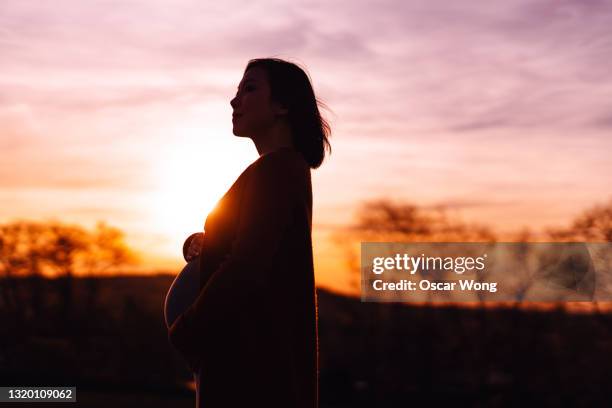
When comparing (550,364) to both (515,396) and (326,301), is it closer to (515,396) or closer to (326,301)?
(515,396)

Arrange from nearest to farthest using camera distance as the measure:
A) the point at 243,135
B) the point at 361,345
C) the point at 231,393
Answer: the point at 231,393 < the point at 243,135 < the point at 361,345

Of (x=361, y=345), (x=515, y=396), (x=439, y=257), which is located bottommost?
(x=515, y=396)

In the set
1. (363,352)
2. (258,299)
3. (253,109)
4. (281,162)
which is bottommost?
(258,299)

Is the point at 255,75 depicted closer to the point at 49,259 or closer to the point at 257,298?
the point at 257,298

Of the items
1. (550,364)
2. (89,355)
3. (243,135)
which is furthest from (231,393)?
(89,355)

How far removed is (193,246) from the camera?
2805 millimetres

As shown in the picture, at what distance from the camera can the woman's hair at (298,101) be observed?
2662 millimetres

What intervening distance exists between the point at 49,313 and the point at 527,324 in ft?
50.9

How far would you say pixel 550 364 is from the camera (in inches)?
869

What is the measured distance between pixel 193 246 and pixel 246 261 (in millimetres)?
652

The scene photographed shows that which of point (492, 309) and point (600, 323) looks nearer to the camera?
point (600, 323)

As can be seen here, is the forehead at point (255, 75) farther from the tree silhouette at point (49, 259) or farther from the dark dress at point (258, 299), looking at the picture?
the tree silhouette at point (49, 259)
